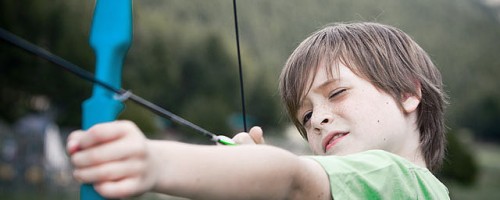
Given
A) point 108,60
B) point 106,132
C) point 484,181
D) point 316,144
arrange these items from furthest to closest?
1. point 484,181
2. point 316,144
3. point 108,60
4. point 106,132

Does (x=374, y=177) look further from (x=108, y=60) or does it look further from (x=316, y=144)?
(x=108, y=60)

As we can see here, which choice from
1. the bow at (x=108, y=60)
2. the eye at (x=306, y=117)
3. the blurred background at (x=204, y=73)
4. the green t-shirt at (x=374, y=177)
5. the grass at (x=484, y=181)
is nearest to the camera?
the bow at (x=108, y=60)

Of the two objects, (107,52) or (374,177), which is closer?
(107,52)

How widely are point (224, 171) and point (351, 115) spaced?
1.72 ft

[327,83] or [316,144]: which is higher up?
[327,83]

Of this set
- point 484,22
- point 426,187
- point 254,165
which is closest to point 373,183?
point 426,187

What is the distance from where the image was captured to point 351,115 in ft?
4.38

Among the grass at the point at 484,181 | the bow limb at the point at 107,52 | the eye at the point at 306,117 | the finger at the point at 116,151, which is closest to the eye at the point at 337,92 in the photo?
the eye at the point at 306,117

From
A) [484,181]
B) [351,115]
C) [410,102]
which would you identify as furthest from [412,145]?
[484,181]

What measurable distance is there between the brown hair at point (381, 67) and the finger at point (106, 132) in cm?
68

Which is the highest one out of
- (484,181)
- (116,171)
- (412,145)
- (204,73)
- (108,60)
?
(108,60)

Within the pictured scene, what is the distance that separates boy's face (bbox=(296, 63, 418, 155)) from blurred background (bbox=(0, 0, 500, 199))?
1.51ft

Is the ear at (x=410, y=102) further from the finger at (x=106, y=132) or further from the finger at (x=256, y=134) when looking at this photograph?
the finger at (x=106, y=132)

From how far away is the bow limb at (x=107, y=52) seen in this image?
0.96 m
